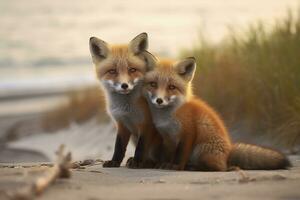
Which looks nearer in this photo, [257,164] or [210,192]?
[210,192]

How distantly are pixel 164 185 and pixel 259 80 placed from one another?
13.5 feet

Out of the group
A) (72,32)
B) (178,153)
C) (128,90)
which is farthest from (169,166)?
(72,32)

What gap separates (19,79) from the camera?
1883 cm

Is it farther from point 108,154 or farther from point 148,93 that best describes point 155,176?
point 108,154

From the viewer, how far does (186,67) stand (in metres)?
6.18

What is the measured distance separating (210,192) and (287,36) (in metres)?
4.94

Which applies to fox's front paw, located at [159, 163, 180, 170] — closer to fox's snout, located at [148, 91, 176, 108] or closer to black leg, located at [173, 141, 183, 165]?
black leg, located at [173, 141, 183, 165]

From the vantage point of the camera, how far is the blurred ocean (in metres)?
16.8

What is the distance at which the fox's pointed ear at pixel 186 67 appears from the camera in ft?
20.1

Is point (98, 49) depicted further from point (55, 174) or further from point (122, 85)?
point (55, 174)

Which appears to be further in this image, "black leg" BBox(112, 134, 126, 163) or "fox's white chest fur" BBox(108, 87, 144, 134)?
"black leg" BBox(112, 134, 126, 163)

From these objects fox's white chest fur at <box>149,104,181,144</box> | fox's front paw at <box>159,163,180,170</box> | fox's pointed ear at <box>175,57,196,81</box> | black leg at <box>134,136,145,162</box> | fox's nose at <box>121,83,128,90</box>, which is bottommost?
fox's front paw at <box>159,163,180,170</box>

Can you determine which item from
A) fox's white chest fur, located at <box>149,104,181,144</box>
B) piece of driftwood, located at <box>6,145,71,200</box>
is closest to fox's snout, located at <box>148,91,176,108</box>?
fox's white chest fur, located at <box>149,104,181,144</box>

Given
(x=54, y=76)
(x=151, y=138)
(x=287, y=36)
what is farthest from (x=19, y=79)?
(x=151, y=138)
